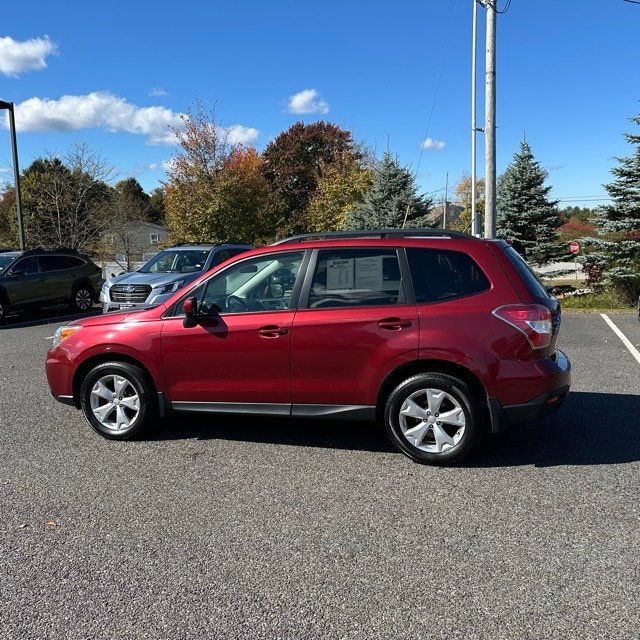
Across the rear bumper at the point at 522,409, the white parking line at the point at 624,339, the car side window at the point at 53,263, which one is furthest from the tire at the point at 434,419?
the car side window at the point at 53,263

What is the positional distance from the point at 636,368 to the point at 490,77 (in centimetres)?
761

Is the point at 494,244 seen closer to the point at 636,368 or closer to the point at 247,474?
the point at 247,474

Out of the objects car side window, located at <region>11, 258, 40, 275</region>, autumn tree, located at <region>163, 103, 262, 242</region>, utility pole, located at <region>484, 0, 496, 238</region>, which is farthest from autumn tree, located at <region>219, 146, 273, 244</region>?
utility pole, located at <region>484, 0, 496, 238</region>

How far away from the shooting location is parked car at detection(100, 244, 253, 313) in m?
→ 11.5

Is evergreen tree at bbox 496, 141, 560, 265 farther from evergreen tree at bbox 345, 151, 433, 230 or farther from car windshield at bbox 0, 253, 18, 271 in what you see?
car windshield at bbox 0, 253, 18, 271

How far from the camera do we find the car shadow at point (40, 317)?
1341cm

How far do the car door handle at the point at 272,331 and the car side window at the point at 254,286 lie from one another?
17 cm

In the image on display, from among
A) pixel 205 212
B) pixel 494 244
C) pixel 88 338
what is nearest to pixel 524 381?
pixel 494 244

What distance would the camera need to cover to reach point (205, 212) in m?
27.6

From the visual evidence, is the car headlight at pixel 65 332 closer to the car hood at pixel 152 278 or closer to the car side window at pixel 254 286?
the car side window at pixel 254 286

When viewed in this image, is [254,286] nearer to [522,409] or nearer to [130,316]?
[130,316]

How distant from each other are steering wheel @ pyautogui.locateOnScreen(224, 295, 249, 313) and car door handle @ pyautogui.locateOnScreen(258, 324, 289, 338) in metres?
0.28

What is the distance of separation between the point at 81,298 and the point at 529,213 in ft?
45.0

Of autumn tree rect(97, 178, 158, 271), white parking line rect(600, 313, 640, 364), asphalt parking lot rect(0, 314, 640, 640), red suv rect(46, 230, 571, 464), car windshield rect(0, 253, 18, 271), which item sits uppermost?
autumn tree rect(97, 178, 158, 271)
